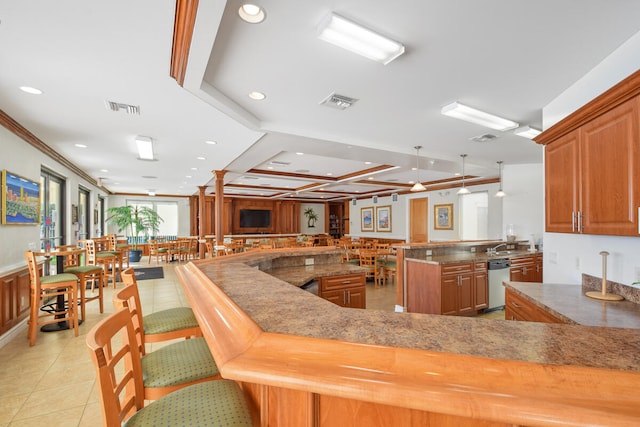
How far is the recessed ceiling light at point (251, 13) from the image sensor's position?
5.45 feet

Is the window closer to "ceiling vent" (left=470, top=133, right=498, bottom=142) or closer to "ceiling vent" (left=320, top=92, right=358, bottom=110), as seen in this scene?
"ceiling vent" (left=470, top=133, right=498, bottom=142)

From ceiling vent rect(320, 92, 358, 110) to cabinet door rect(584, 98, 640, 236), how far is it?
1.84 meters

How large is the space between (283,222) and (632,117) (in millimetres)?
12867

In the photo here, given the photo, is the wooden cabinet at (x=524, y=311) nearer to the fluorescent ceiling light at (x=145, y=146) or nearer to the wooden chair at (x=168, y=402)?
the wooden chair at (x=168, y=402)

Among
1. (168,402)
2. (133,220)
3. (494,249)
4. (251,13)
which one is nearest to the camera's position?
(168,402)

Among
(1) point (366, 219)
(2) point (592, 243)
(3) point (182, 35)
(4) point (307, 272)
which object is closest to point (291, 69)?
(3) point (182, 35)

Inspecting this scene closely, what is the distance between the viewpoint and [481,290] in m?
4.31

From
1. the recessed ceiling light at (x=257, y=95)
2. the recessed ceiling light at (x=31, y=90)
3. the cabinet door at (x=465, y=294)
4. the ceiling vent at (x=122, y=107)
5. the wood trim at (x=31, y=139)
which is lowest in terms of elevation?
the cabinet door at (x=465, y=294)

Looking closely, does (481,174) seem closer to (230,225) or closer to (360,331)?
(360,331)

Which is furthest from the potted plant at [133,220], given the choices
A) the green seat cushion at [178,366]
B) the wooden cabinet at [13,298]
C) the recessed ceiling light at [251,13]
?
the recessed ceiling light at [251,13]

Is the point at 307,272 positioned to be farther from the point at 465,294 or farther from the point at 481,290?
the point at 481,290

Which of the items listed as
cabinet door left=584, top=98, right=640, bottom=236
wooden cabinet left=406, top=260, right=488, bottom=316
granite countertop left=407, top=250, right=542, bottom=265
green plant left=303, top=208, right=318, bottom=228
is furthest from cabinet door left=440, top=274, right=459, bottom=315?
green plant left=303, top=208, right=318, bottom=228

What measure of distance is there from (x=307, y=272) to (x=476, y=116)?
2.51 meters

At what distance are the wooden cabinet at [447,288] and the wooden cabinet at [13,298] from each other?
4.89 m
